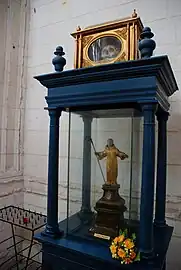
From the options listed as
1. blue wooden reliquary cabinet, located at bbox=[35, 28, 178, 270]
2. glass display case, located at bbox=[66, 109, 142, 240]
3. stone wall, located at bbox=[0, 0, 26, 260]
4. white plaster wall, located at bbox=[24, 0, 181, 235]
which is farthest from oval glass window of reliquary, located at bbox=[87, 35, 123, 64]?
stone wall, located at bbox=[0, 0, 26, 260]

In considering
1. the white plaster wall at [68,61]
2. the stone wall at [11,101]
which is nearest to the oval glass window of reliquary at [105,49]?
the white plaster wall at [68,61]

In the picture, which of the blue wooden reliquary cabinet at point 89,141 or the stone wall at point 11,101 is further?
the stone wall at point 11,101

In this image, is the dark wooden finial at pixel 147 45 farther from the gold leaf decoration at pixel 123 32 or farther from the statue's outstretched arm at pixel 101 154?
the statue's outstretched arm at pixel 101 154

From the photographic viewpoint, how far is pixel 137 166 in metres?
1.21

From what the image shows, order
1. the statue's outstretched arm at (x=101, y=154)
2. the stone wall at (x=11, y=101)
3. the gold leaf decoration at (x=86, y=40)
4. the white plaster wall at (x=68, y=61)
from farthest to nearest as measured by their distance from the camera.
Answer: the stone wall at (x=11, y=101) < the white plaster wall at (x=68, y=61) < the statue's outstretched arm at (x=101, y=154) < the gold leaf decoration at (x=86, y=40)

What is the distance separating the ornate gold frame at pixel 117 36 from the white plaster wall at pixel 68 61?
0.39m

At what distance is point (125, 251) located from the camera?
993 millimetres

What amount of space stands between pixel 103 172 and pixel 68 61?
1.04 meters

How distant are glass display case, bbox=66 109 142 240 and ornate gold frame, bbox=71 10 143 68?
0.27 metres

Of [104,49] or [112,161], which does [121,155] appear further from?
[104,49]

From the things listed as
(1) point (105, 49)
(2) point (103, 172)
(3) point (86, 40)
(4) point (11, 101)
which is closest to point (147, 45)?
(1) point (105, 49)

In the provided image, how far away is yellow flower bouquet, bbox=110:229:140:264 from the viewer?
98 cm

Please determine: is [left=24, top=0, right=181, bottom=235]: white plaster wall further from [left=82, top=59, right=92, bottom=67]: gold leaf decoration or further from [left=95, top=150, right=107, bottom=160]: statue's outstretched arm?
[left=82, top=59, right=92, bottom=67]: gold leaf decoration

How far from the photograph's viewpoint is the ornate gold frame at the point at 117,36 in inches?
43.1
